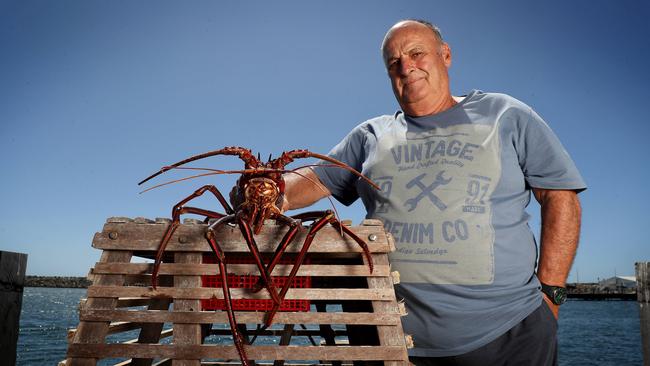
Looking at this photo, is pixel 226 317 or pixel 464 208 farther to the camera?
pixel 464 208

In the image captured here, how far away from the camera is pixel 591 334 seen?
54.2 metres

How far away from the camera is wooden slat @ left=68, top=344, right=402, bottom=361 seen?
186cm

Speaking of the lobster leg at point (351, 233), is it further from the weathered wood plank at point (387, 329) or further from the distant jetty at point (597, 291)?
the distant jetty at point (597, 291)

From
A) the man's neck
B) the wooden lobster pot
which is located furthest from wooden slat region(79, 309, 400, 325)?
the man's neck

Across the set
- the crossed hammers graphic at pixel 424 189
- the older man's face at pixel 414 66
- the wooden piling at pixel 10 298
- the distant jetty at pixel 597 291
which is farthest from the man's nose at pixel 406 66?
the distant jetty at pixel 597 291

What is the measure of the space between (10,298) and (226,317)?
174 inches

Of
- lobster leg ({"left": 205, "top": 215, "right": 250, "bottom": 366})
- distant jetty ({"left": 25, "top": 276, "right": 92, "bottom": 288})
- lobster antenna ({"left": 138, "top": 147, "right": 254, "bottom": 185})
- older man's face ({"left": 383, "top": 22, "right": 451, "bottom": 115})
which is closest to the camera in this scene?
lobster leg ({"left": 205, "top": 215, "right": 250, "bottom": 366})

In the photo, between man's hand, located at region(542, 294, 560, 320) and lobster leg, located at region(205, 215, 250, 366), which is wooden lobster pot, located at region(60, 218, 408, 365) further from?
man's hand, located at region(542, 294, 560, 320)

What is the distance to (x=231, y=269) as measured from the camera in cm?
195

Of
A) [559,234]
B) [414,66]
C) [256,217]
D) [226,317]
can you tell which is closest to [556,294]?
[559,234]

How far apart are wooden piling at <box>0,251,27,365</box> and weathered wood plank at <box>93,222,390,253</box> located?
150 inches

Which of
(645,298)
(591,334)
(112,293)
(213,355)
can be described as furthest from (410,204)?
(591,334)

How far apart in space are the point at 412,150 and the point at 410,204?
403 mm

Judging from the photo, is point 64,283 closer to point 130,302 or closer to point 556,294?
point 130,302
